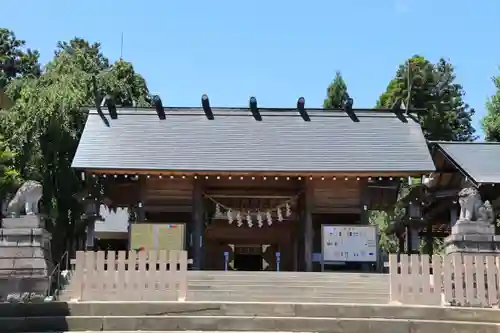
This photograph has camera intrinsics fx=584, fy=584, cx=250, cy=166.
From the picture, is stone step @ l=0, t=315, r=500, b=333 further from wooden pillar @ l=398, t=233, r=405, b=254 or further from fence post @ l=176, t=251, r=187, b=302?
wooden pillar @ l=398, t=233, r=405, b=254

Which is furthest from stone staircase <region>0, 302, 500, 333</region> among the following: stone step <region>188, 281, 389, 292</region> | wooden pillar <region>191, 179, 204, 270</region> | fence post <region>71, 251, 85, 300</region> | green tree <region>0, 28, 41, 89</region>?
green tree <region>0, 28, 41, 89</region>

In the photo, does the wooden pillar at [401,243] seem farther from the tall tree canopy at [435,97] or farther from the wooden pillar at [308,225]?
the tall tree canopy at [435,97]

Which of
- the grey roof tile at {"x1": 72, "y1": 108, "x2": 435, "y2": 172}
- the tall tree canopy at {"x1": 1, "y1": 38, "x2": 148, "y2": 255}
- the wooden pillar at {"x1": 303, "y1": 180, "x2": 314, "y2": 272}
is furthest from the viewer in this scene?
the tall tree canopy at {"x1": 1, "y1": 38, "x2": 148, "y2": 255}

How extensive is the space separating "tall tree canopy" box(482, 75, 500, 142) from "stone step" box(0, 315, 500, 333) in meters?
19.4

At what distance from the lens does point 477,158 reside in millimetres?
16406

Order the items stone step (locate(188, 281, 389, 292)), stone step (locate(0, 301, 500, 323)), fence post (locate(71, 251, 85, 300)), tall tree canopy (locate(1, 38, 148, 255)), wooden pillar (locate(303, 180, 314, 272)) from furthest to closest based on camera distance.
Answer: tall tree canopy (locate(1, 38, 148, 255)) → wooden pillar (locate(303, 180, 314, 272)) → stone step (locate(188, 281, 389, 292)) → fence post (locate(71, 251, 85, 300)) → stone step (locate(0, 301, 500, 323))

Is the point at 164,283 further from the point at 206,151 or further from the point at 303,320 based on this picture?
the point at 206,151

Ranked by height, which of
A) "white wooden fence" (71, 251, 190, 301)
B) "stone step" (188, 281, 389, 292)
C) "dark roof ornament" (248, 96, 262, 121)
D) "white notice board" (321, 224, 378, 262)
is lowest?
"stone step" (188, 281, 389, 292)

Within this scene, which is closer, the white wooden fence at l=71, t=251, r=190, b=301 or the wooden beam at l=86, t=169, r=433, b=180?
the white wooden fence at l=71, t=251, r=190, b=301

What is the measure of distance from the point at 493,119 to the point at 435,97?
6.98 m

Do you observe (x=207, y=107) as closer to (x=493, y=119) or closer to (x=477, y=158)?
(x=477, y=158)

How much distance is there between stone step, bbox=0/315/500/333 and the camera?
8.20 meters

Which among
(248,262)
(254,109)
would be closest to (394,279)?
(254,109)

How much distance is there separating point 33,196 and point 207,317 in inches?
180
